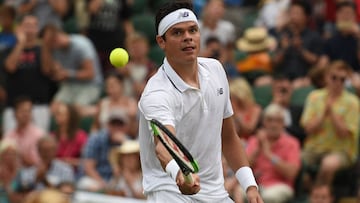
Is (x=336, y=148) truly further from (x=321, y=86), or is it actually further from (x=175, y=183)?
(x=175, y=183)

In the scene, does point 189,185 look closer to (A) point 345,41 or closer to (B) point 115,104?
(B) point 115,104

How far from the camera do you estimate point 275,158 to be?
1211cm

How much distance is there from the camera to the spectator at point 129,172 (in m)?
12.2

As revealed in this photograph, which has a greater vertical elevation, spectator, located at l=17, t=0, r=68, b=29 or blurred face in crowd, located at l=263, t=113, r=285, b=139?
spectator, located at l=17, t=0, r=68, b=29

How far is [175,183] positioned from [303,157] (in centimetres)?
522

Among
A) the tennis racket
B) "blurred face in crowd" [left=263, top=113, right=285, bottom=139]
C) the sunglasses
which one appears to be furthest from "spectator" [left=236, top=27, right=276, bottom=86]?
the tennis racket

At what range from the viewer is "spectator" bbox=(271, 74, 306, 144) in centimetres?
1309

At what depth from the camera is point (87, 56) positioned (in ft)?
48.6

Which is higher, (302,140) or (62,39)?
(62,39)

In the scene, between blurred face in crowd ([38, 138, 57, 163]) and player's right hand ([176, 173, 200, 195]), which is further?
blurred face in crowd ([38, 138, 57, 163])

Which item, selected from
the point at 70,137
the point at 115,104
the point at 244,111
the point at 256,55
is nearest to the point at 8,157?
the point at 70,137

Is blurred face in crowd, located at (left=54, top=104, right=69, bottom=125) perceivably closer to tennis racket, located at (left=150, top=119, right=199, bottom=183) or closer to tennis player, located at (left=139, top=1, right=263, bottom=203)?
tennis player, located at (left=139, top=1, right=263, bottom=203)

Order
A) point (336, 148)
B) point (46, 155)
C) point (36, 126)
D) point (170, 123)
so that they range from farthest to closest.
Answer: point (36, 126) → point (46, 155) → point (336, 148) → point (170, 123)

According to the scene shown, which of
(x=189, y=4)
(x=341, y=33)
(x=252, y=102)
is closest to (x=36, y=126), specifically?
(x=252, y=102)
